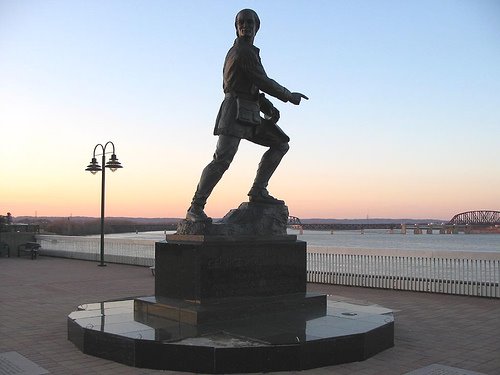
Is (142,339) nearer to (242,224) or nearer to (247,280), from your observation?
(247,280)

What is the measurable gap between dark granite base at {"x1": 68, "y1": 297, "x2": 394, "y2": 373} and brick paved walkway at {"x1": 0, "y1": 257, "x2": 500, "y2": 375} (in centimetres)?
13

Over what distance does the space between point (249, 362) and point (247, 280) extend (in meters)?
1.80

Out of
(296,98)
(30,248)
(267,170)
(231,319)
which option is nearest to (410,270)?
(267,170)

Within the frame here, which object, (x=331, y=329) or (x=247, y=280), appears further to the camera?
(x=247, y=280)

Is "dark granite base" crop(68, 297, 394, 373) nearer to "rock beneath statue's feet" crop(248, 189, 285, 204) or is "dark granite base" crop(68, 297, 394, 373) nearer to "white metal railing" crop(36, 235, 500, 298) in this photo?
"rock beneath statue's feet" crop(248, 189, 285, 204)

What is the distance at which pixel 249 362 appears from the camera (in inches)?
198

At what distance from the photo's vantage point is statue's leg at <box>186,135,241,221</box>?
707cm

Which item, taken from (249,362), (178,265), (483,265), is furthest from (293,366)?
(483,265)

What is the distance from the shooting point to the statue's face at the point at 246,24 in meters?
7.14

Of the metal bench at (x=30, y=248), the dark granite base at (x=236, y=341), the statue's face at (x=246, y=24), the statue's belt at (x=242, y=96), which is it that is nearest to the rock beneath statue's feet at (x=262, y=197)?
the statue's belt at (x=242, y=96)

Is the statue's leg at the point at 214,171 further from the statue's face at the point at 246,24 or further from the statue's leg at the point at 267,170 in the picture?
the statue's face at the point at 246,24

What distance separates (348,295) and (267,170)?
472cm

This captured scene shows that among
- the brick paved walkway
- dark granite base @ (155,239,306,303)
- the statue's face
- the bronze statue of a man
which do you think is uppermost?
the statue's face

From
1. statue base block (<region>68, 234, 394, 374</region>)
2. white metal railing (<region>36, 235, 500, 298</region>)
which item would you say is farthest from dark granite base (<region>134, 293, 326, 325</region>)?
white metal railing (<region>36, 235, 500, 298</region>)
